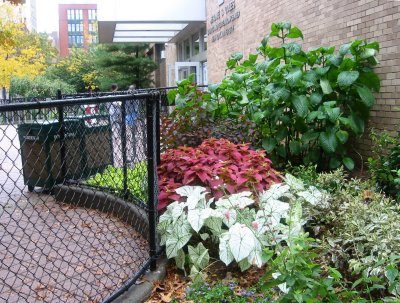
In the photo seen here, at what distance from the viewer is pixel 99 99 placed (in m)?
2.47

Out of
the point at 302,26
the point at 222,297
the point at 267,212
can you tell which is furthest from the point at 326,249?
the point at 302,26

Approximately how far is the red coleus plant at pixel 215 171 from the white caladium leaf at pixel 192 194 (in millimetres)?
88

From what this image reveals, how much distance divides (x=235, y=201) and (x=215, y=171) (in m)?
0.44

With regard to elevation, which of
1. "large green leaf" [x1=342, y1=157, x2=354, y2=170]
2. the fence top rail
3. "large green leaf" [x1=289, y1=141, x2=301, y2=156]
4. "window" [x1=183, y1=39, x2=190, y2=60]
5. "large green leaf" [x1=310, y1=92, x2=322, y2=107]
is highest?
"window" [x1=183, y1=39, x2=190, y2=60]

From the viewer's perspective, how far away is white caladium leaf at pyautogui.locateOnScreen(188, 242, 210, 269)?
3.08m

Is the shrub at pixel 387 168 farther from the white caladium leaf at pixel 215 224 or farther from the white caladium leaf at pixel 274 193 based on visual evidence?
the white caladium leaf at pixel 215 224

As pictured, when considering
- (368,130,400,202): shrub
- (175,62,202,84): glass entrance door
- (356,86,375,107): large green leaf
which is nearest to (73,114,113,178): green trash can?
(368,130,400,202): shrub

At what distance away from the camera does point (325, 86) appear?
4945 mm

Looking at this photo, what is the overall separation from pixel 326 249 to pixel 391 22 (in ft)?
10.5

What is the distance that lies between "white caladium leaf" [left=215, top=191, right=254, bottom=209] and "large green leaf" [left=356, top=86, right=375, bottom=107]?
2.34m

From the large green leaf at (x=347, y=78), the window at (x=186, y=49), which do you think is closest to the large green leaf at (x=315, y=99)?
the large green leaf at (x=347, y=78)

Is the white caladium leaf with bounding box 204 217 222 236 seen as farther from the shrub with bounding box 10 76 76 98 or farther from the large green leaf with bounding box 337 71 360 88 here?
the shrub with bounding box 10 76 76 98

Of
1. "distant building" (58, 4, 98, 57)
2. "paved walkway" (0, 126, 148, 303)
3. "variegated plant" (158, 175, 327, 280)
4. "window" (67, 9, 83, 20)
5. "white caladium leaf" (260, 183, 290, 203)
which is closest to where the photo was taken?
"paved walkway" (0, 126, 148, 303)

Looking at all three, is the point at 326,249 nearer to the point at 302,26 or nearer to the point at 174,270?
the point at 174,270
